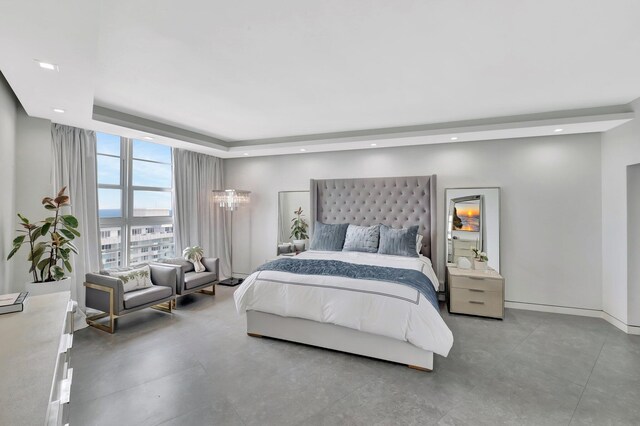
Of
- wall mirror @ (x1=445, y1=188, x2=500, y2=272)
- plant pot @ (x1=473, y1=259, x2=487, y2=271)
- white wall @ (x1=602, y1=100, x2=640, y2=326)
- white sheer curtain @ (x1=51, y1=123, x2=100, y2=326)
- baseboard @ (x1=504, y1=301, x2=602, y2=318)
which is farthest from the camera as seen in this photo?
wall mirror @ (x1=445, y1=188, x2=500, y2=272)

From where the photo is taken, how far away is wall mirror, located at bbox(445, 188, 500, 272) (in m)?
4.37

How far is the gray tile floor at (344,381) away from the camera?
2105mm

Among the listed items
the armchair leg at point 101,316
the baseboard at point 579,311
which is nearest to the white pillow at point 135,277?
the armchair leg at point 101,316

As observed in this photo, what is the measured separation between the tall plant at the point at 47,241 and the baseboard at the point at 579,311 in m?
5.87

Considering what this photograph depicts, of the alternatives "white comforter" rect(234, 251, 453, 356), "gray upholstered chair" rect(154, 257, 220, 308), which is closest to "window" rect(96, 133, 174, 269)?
"gray upholstered chair" rect(154, 257, 220, 308)

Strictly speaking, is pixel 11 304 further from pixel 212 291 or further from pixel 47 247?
pixel 212 291

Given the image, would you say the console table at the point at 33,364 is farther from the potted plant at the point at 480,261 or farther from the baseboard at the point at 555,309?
the baseboard at the point at 555,309

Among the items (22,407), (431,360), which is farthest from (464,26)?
(22,407)

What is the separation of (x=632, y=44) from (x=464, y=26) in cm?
137

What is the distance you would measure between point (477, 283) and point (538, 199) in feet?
5.15

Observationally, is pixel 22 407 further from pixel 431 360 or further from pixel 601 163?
pixel 601 163

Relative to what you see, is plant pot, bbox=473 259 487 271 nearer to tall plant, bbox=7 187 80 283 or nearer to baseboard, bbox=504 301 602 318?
baseboard, bbox=504 301 602 318

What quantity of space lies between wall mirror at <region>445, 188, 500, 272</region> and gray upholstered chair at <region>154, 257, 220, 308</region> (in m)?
3.89

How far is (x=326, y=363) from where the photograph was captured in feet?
9.25
